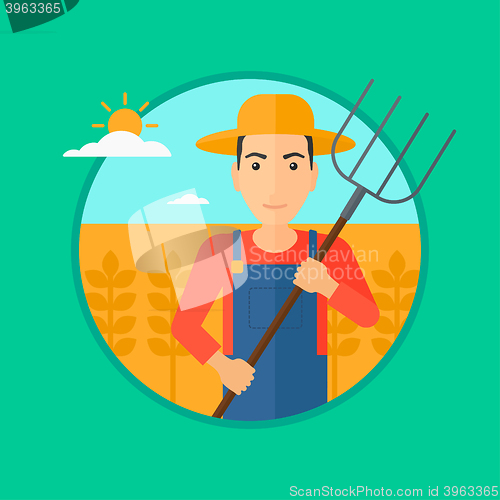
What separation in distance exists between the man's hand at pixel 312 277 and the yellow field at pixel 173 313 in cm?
23

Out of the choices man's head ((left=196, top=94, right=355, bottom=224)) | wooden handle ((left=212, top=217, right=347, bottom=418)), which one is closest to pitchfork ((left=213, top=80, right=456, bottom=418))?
wooden handle ((left=212, top=217, right=347, bottom=418))

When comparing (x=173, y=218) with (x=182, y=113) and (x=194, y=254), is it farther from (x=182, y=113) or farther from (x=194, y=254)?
(x=182, y=113)

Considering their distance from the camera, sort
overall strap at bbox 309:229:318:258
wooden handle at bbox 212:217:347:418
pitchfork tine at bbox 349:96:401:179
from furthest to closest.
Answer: overall strap at bbox 309:229:318:258, wooden handle at bbox 212:217:347:418, pitchfork tine at bbox 349:96:401:179

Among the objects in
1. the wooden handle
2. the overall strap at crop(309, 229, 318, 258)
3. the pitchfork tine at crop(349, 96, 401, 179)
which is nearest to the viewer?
the pitchfork tine at crop(349, 96, 401, 179)

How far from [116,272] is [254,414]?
1083 millimetres

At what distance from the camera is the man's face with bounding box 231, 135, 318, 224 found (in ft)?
8.94

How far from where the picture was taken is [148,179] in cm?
280

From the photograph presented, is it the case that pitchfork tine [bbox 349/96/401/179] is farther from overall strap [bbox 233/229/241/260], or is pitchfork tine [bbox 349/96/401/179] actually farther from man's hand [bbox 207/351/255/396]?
man's hand [bbox 207/351/255/396]

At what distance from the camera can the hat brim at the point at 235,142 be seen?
2723mm

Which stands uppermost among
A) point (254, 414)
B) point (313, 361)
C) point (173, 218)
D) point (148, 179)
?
point (148, 179)

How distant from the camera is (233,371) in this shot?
272 cm

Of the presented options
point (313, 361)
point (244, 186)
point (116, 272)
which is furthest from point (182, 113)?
point (313, 361)

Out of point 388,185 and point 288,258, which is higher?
point 388,185

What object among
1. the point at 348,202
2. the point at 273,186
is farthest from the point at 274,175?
the point at 348,202
